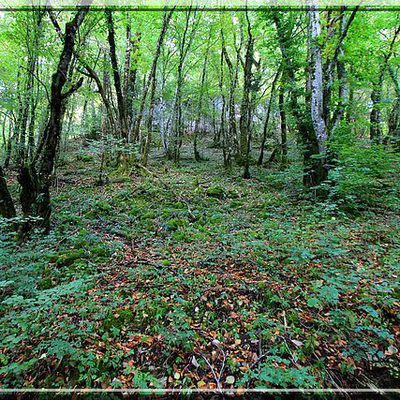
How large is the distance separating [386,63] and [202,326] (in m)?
13.4

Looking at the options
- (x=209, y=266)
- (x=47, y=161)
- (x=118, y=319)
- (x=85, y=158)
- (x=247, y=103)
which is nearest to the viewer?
(x=118, y=319)

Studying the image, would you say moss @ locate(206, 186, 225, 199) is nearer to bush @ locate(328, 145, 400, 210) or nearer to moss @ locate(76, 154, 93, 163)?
bush @ locate(328, 145, 400, 210)

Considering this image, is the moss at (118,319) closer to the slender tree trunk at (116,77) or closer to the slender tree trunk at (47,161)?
the slender tree trunk at (47,161)

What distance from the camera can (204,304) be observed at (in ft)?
10.3

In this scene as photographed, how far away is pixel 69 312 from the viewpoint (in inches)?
112

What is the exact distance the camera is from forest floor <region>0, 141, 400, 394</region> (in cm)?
226

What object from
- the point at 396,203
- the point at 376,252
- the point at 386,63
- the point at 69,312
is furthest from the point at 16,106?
the point at 386,63

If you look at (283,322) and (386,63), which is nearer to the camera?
(283,322)

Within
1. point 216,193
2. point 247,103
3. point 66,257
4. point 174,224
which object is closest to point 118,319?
point 66,257

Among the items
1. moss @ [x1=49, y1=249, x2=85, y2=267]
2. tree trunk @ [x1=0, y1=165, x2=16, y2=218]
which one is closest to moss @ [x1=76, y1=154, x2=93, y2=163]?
tree trunk @ [x1=0, y1=165, x2=16, y2=218]

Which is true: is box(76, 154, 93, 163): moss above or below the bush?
above

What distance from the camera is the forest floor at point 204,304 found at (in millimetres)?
2256

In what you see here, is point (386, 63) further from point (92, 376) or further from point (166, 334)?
point (92, 376)

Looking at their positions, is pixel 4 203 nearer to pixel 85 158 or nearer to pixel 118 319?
pixel 118 319
